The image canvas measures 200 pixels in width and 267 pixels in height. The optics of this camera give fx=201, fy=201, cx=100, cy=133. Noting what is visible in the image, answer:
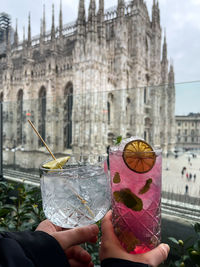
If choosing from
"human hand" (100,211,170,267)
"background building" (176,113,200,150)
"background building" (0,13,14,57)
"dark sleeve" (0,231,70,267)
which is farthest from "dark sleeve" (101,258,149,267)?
"background building" (0,13,14,57)

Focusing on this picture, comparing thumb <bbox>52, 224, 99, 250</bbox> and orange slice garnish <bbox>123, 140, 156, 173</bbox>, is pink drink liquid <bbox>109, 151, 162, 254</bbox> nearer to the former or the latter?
orange slice garnish <bbox>123, 140, 156, 173</bbox>

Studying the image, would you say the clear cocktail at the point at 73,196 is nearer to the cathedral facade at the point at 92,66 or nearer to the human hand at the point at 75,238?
the human hand at the point at 75,238

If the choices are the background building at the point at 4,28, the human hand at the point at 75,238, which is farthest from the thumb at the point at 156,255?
the background building at the point at 4,28

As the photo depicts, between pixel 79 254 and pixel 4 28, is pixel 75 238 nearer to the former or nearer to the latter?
pixel 79 254

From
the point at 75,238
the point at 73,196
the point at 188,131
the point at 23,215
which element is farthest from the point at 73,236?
the point at 188,131

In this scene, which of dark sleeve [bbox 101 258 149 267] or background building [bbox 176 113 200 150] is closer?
dark sleeve [bbox 101 258 149 267]

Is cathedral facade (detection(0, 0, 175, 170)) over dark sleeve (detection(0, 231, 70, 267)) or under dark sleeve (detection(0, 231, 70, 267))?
over

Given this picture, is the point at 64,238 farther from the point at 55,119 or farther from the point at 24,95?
the point at 24,95

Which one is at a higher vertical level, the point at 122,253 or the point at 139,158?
the point at 139,158
